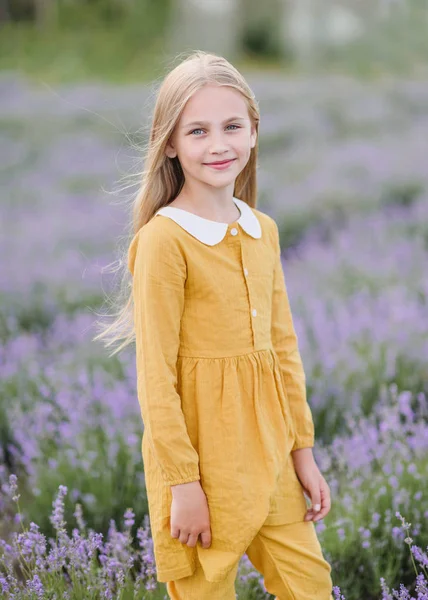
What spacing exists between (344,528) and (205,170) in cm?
140

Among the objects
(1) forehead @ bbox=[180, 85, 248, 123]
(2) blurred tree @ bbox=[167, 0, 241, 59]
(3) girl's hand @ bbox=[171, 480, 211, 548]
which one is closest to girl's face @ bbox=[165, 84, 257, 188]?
(1) forehead @ bbox=[180, 85, 248, 123]

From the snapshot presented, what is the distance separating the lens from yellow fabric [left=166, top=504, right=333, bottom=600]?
84.9 inches

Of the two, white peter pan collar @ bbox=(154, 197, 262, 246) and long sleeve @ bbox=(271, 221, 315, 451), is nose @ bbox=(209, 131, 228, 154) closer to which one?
white peter pan collar @ bbox=(154, 197, 262, 246)

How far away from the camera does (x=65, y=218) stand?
26.9ft

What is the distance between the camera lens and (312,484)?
92.0 inches

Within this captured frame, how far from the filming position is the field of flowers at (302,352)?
8.76 feet

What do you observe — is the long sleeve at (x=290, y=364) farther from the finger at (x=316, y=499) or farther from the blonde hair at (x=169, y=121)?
the blonde hair at (x=169, y=121)

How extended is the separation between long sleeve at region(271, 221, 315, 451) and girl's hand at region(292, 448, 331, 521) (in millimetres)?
32

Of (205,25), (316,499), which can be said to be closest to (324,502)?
(316,499)

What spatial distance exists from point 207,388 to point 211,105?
0.75 meters

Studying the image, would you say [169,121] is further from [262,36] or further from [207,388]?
[262,36]

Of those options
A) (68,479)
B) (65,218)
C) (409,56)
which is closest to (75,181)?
(65,218)

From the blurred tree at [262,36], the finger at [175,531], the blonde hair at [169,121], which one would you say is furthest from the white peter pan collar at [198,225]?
the blurred tree at [262,36]

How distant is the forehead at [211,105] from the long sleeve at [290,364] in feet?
1.40
